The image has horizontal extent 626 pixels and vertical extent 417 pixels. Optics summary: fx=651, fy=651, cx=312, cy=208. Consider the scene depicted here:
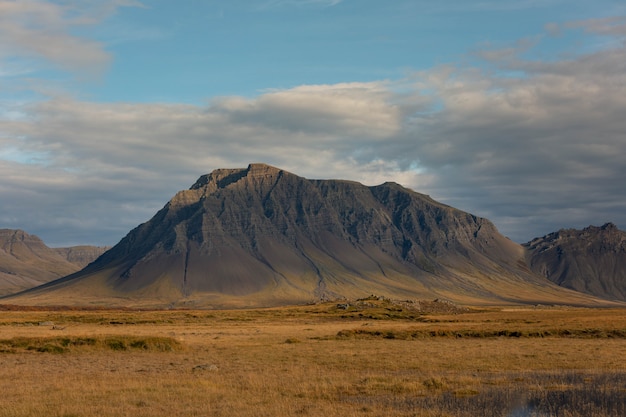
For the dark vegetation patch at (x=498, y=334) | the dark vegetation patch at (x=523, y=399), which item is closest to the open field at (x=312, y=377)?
the dark vegetation patch at (x=523, y=399)

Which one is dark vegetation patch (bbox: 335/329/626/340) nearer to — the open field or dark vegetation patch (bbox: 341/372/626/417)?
the open field

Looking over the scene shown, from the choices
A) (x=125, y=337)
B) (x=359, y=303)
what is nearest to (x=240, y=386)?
(x=125, y=337)

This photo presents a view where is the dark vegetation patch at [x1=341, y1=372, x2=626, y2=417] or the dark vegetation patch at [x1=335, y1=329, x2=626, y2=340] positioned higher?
the dark vegetation patch at [x1=341, y1=372, x2=626, y2=417]

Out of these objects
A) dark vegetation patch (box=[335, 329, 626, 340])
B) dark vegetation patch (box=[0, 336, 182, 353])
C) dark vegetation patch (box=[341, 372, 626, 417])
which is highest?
dark vegetation patch (box=[341, 372, 626, 417])

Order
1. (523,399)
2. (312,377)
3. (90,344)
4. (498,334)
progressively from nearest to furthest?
(523,399) < (312,377) < (90,344) < (498,334)

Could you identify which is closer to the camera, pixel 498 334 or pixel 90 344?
pixel 90 344

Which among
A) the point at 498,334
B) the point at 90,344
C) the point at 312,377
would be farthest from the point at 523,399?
the point at 498,334

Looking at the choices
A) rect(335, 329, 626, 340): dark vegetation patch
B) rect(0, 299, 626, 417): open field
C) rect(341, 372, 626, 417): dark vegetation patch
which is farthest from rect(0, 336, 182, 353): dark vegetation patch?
rect(341, 372, 626, 417): dark vegetation patch

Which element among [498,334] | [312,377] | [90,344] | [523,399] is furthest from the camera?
[498,334]

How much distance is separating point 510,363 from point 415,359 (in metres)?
6.60

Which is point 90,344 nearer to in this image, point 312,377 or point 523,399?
point 312,377

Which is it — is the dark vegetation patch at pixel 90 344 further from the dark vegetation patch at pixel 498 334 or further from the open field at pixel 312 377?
the dark vegetation patch at pixel 498 334

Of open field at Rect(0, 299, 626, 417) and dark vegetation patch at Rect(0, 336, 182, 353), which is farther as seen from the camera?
dark vegetation patch at Rect(0, 336, 182, 353)

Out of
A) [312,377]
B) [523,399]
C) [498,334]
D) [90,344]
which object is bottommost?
[498,334]
